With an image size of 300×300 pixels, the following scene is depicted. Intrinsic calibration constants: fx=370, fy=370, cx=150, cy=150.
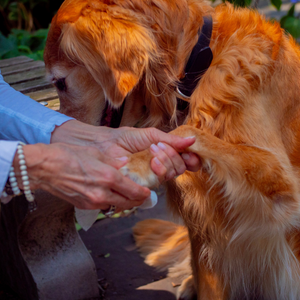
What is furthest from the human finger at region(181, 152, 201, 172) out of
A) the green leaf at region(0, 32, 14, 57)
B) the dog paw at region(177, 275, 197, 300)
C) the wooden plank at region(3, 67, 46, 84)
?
the green leaf at region(0, 32, 14, 57)

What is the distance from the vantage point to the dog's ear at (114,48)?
155 cm

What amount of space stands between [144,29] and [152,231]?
5.27 ft

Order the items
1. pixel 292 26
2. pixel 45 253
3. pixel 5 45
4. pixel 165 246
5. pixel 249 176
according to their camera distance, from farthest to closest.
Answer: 1. pixel 5 45
2. pixel 292 26
3. pixel 165 246
4. pixel 45 253
5. pixel 249 176

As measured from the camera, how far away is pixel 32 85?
2496mm

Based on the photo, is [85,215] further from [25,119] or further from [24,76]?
[24,76]

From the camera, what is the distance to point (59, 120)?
168cm

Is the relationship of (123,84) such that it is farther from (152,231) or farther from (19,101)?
(152,231)

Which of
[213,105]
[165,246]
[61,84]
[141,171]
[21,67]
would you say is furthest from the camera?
[21,67]

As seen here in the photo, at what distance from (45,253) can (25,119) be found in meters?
0.79

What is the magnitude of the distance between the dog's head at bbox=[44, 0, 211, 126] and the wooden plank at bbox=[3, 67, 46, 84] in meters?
0.73

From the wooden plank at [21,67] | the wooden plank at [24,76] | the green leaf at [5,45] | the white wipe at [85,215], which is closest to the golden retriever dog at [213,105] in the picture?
the white wipe at [85,215]

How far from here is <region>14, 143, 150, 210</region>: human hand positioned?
49.4 inches

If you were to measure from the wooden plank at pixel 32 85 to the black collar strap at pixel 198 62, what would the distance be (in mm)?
1076

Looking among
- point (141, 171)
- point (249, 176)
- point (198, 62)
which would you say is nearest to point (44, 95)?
point (198, 62)
